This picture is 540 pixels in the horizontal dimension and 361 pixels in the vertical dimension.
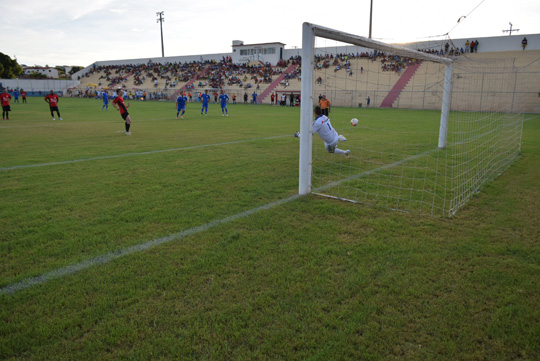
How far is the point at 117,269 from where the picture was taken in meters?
3.30

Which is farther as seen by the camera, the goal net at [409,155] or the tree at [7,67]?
the tree at [7,67]

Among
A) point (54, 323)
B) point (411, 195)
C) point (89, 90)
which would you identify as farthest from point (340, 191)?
point (89, 90)

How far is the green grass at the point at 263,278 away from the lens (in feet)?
7.72

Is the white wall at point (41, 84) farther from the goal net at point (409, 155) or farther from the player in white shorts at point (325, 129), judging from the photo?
the player in white shorts at point (325, 129)

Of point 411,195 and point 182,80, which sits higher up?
point 182,80

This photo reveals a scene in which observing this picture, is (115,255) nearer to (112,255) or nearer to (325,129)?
(112,255)

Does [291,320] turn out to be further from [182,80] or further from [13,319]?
[182,80]

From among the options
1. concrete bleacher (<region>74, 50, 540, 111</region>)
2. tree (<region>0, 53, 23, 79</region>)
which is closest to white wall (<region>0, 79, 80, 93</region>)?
tree (<region>0, 53, 23, 79</region>)

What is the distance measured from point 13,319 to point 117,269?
0.86 meters

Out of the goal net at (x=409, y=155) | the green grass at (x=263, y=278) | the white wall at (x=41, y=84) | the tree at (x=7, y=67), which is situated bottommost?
the green grass at (x=263, y=278)

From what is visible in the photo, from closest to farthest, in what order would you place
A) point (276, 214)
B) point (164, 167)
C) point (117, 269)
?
point (117, 269) < point (276, 214) < point (164, 167)

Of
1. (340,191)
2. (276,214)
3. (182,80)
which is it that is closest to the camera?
(276,214)

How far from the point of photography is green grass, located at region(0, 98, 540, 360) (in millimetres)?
2352

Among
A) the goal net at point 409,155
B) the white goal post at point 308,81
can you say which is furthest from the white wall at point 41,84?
the white goal post at point 308,81
